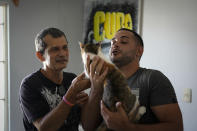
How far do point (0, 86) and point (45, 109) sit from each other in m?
1.53

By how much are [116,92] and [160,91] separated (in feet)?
0.75

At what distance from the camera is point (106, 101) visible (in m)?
1.18

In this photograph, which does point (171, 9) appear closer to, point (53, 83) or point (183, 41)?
point (183, 41)

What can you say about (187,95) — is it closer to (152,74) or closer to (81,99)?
(152,74)

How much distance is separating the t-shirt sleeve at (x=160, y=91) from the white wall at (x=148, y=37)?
2.54ft

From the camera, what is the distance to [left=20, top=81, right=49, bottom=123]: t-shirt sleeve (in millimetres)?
1207

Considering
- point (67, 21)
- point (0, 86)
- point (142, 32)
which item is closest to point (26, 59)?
point (0, 86)

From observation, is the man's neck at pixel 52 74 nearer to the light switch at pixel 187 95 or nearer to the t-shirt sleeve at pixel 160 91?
the t-shirt sleeve at pixel 160 91

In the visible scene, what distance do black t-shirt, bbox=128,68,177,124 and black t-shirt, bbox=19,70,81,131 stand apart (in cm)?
39

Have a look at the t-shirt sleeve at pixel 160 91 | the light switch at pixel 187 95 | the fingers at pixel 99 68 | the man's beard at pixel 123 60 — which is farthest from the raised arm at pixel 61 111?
the light switch at pixel 187 95

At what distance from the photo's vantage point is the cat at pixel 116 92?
112cm

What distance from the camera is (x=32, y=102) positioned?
1222 mm

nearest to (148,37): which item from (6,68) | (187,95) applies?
(187,95)

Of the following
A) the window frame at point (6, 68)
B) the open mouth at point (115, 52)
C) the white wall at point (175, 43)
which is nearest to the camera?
the open mouth at point (115, 52)
